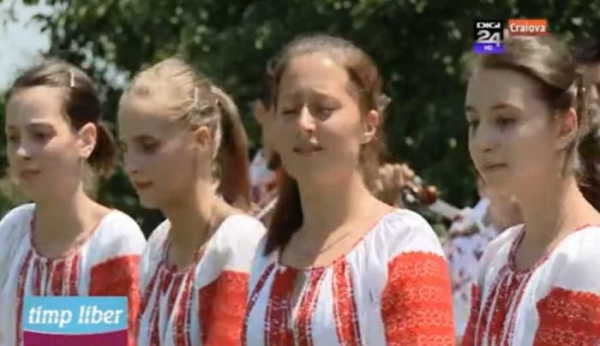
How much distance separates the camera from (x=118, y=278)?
3930mm

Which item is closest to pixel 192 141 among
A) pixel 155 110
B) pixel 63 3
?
pixel 155 110

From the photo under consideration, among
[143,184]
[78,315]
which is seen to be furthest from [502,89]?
[78,315]

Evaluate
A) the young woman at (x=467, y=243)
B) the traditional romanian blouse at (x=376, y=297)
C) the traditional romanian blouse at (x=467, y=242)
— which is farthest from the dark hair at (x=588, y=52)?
the traditional romanian blouse at (x=467, y=242)

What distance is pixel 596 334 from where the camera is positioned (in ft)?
9.01

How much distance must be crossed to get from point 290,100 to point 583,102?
55cm

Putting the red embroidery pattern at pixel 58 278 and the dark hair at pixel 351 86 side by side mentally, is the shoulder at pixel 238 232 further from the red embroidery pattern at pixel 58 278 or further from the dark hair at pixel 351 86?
the red embroidery pattern at pixel 58 278

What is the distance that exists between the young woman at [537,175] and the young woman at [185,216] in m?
0.74

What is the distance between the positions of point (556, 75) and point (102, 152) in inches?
63.3

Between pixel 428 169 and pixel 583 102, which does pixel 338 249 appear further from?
pixel 428 169

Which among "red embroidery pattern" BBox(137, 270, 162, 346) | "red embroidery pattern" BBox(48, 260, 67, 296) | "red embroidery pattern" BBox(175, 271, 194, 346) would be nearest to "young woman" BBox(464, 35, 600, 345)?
"red embroidery pattern" BBox(175, 271, 194, 346)

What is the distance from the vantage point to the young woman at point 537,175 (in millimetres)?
2791

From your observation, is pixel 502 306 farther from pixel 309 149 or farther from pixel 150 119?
pixel 150 119

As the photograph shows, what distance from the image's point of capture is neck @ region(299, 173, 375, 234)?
3143 mm

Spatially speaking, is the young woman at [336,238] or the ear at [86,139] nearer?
the young woman at [336,238]
